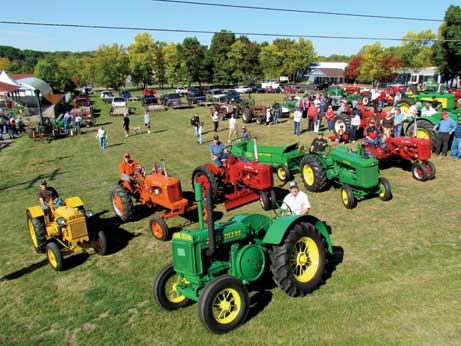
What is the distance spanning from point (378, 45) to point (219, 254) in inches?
2629

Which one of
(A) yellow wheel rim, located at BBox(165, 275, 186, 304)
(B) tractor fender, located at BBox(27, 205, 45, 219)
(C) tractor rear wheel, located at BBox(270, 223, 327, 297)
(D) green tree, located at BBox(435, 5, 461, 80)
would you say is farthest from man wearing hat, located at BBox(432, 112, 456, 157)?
(D) green tree, located at BBox(435, 5, 461, 80)

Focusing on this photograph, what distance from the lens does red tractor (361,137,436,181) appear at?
35.5ft

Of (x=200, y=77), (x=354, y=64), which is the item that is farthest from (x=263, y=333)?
(x=354, y=64)

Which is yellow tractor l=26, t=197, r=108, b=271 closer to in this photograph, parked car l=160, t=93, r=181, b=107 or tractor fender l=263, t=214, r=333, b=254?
tractor fender l=263, t=214, r=333, b=254

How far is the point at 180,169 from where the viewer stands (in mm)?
14148

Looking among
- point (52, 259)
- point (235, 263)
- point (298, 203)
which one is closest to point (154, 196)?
point (52, 259)

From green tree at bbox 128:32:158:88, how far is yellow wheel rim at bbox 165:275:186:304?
68.1m

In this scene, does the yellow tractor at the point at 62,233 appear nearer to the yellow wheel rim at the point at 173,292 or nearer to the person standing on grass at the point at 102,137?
the yellow wheel rim at the point at 173,292

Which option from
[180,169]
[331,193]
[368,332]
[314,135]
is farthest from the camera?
[314,135]

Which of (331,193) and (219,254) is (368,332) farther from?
(331,193)

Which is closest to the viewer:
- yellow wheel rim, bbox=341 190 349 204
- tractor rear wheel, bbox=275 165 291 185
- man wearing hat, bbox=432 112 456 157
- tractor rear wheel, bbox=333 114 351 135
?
yellow wheel rim, bbox=341 190 349 204

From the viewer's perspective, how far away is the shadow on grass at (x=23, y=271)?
6.97 meters

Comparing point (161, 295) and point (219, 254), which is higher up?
point (219, 254)

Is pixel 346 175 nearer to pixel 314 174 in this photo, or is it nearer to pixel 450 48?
pixel 314 174
